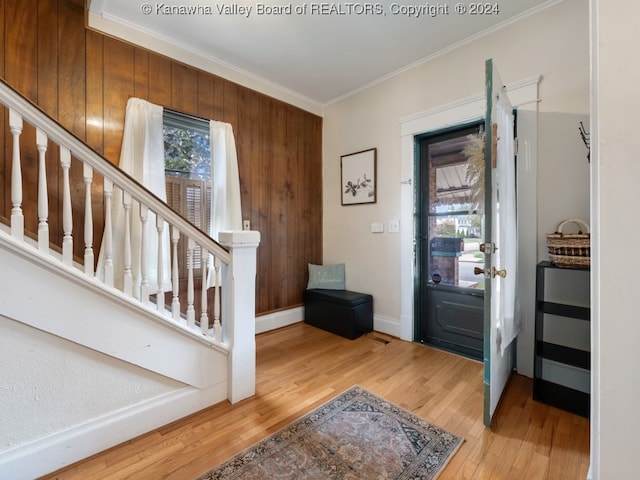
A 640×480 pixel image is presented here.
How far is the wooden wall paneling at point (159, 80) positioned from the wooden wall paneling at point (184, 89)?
36 mm

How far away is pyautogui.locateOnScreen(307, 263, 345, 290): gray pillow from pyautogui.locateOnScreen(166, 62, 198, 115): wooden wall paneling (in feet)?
6.81

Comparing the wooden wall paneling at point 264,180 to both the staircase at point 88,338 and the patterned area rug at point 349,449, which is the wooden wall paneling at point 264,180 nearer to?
the staircase at point 88,338

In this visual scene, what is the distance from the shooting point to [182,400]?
5.44 feet

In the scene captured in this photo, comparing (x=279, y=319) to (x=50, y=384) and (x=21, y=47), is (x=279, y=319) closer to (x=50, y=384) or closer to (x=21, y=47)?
(x=50, y=384)

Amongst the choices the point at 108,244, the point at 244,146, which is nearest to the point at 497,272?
the point at 108,244

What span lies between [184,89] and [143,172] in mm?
892

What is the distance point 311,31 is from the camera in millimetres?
2305

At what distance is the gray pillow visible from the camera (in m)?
3.37

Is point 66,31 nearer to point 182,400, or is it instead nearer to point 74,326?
point 74,326

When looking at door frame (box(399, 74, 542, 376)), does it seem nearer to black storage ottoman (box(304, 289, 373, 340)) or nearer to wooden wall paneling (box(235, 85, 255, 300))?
black storage ottoman (box(304, 289, 373, 340))

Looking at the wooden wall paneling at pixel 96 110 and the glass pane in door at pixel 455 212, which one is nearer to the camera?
the wooden wall paneling at pixel 96 110

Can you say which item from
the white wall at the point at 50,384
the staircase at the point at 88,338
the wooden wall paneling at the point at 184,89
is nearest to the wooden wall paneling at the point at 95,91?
the staircase at the point at 88,338

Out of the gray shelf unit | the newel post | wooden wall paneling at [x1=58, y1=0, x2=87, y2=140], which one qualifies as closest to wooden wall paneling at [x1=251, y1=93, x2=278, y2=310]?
the newel post

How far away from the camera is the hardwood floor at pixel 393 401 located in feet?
4.32
